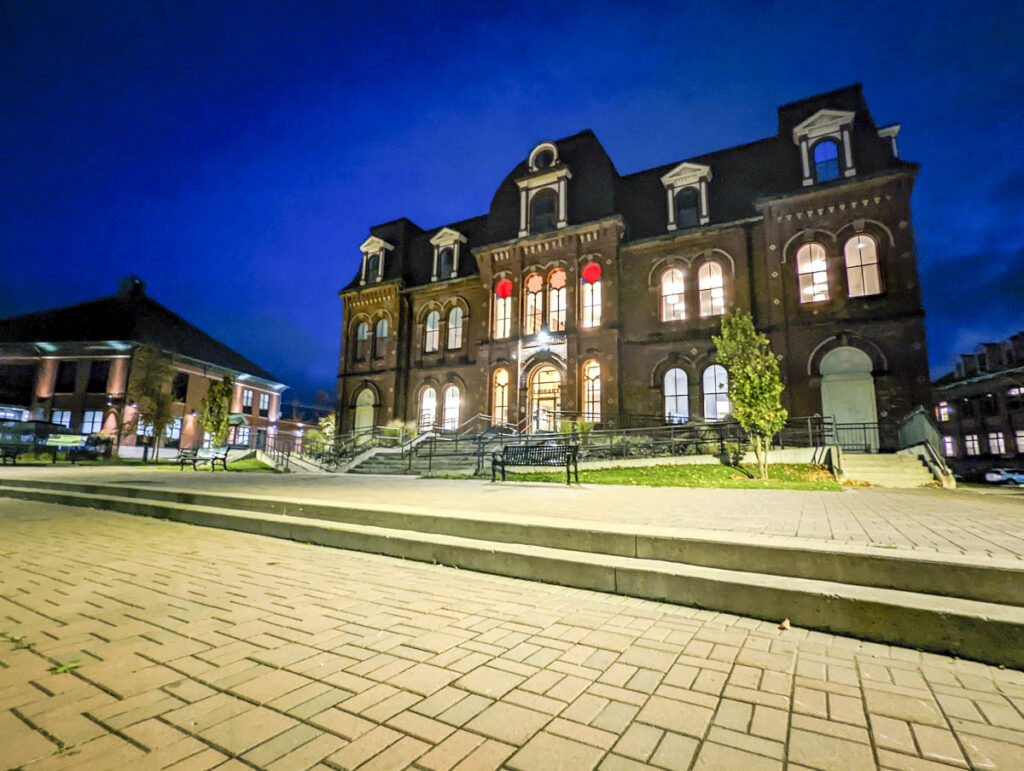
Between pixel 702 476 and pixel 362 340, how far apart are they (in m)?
23.5

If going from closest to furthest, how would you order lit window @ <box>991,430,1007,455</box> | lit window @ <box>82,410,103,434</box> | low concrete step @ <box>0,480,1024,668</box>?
low concrete step @ <box>0,480,1024,668</box> < lit window @ <box>82,410,103,434</box> < lit window @ <box>991,430,1007,455</box>

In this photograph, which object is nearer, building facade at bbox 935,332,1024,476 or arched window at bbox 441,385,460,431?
arched window at bbox 441,385,460,431

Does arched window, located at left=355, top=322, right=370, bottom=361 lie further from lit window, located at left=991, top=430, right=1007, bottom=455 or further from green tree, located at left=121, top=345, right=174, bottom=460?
lit window, located at left=991, top=430, right=1007, bottom=455

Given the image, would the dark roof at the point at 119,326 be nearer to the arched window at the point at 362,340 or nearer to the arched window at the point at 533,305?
the arched window at the point at 362,340

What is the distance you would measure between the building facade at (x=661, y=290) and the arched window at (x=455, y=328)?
0.34 feet

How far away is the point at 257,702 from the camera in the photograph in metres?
2.12

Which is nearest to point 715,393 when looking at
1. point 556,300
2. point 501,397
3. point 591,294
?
point 591,294

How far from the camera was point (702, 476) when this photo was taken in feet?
39.3

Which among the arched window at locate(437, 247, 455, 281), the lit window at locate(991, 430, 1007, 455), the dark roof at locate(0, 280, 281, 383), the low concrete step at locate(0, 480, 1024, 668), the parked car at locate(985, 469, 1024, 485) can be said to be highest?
the arched window at locate(437, 247, 455, 281)

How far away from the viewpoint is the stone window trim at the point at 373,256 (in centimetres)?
2992

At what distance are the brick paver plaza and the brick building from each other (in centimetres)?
2855

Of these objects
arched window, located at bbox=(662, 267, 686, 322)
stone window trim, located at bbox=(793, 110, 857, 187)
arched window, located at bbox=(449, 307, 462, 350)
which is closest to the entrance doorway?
arched window, located at bbox=(662, 267, 686, 322)

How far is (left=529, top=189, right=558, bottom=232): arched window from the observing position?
23.9 meters

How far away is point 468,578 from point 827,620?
2804 millimetres
